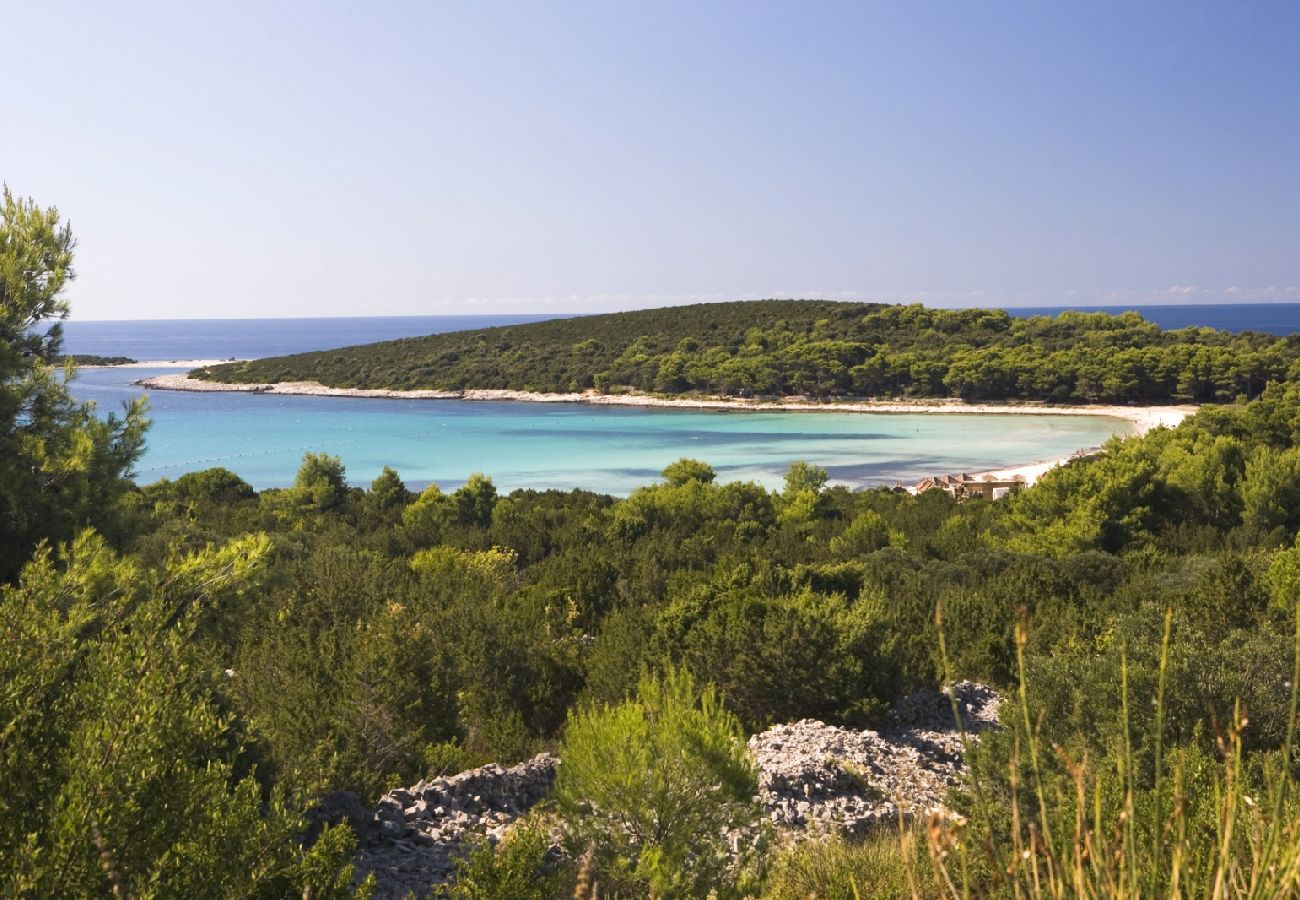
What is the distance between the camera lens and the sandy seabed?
64.6 m

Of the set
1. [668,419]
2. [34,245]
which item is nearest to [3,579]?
[34,245]

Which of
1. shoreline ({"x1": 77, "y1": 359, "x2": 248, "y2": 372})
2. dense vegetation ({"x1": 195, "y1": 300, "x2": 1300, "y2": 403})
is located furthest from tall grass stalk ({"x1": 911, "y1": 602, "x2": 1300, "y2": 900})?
shoreline ({"x1": 77, "y1": 359, "x2": 248, "y2": 372})

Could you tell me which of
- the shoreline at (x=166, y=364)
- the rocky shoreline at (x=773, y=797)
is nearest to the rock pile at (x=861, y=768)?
the rocky shoreline at (x=773, y=797)

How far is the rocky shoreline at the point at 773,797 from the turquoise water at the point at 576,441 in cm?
3228

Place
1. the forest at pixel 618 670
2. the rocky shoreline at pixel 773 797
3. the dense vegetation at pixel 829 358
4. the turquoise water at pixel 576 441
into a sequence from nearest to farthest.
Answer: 1. the forest at pixel 618 670
2. the rocky shoreline at pixel 773 797
3. the turquoise water at pixel 576 441
4. the dense vegetation at pixel 829 358

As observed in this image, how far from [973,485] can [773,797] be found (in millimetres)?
29882

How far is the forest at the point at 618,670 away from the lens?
3344 mm

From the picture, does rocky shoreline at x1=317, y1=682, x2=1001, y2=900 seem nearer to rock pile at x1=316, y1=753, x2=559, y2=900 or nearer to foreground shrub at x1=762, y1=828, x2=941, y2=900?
rock pile at x1=316, y1=753, x2=559, y2=900

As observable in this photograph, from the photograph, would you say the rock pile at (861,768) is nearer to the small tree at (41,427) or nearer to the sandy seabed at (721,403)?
the small tree at (41,427)

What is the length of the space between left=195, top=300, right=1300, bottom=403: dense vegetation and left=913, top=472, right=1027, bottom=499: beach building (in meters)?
34.9

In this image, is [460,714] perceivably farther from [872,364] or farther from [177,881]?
[872,364]

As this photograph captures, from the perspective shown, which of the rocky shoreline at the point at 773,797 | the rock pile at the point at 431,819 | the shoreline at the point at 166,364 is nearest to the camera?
the rock pile at the point at 431,819

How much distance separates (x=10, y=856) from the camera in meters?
3.32

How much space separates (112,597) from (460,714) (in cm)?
469
